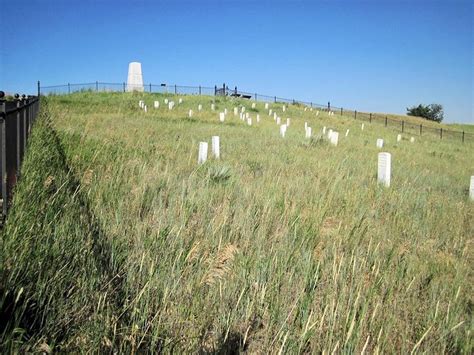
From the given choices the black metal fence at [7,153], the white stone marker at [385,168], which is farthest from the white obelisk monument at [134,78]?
the white stone marker at [385,168]

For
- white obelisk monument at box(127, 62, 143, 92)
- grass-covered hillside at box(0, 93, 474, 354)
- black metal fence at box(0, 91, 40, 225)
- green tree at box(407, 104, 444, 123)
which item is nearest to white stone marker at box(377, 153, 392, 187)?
grass-covered hillside at box(0, 93, 474, 354)

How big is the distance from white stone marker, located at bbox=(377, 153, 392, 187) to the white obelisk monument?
143 ft

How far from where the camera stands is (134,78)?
47.3 meters

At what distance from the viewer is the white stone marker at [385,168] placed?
7449 mm

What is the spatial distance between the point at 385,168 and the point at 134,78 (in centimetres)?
4459

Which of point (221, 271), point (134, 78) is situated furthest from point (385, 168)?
point (134, 78)

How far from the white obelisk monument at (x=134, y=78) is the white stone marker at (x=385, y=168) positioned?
43.6 meters

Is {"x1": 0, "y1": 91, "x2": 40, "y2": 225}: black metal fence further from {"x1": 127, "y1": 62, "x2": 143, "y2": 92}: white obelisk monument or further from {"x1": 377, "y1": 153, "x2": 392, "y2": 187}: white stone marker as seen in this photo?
{"x1": 127, "y1": 62, "x2": 143, "y2": 92}: white obelisk monument

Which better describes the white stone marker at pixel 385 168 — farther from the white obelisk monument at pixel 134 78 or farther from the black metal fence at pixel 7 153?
the white obelisk monument at pixel 134 78

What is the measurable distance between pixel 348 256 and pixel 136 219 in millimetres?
2132

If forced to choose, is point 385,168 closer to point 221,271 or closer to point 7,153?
point 221,271

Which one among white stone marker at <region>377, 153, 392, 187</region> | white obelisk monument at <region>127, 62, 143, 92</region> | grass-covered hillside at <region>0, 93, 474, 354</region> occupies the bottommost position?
grass-covered hillside at <region>0, 93, 474, 354</region>

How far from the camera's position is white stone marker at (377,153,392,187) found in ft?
24.4

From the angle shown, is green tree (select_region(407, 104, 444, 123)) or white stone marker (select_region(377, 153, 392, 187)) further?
green tree (select_region(407, 104, 444, 123))
